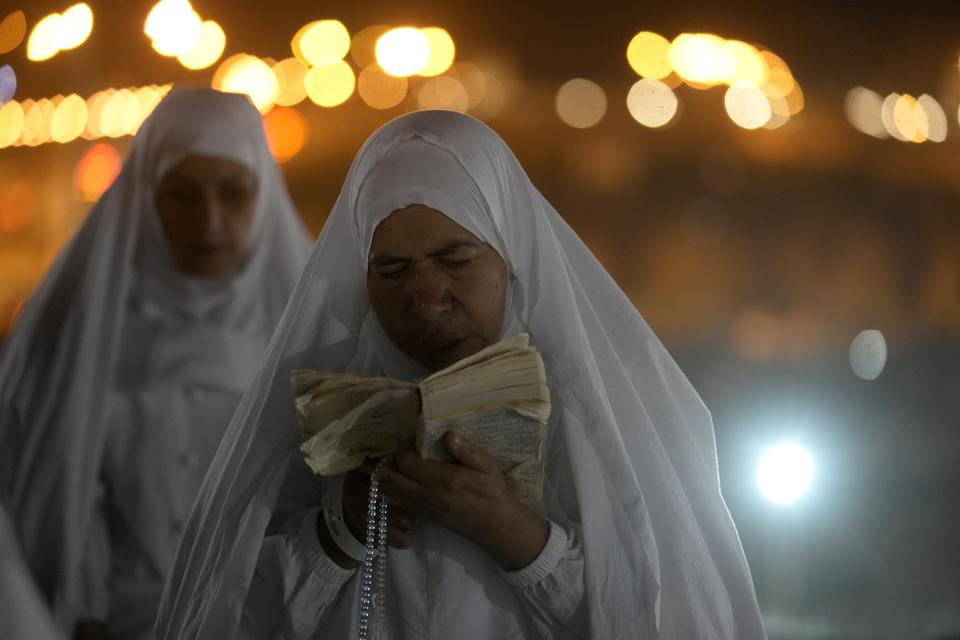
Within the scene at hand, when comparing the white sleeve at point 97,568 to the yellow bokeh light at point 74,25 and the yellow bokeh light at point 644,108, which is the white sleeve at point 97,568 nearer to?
the yellow bokeh light at point 74,25

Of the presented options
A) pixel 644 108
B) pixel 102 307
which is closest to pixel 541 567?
pixel 102 307

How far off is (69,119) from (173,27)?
40.6 inches

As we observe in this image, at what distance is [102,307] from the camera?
2.89m

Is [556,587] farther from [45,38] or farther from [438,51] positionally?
[438,51]

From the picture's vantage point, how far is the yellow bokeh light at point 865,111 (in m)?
8.12

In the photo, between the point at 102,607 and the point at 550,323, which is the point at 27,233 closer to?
the point at 102,607

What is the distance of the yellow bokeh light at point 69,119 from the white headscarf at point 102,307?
4059 millimetres

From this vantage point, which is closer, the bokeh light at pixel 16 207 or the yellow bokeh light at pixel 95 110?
the yellow bokeh light at pixel 95 110

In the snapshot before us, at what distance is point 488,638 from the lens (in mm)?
1563

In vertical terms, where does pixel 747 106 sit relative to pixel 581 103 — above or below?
above

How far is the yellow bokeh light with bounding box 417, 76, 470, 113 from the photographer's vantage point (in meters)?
10.3

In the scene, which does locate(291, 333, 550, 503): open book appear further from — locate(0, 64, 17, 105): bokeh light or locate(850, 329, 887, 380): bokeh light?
locate(850, 329, 887, 380): bokeh light

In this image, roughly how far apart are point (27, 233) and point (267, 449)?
8.35m

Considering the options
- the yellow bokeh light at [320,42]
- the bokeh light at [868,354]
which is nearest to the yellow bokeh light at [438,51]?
the yellow bokeh light at [320,42]
